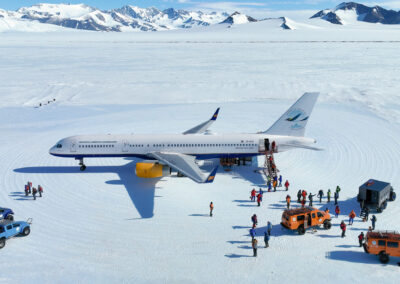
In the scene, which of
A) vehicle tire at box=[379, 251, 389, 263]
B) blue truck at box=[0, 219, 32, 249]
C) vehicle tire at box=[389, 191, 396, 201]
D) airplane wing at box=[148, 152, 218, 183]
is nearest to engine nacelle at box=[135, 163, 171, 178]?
airplane wing at box=[148, 152, 218, 183]

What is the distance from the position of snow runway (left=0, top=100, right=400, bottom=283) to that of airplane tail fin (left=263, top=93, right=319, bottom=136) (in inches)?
161

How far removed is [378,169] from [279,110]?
104ft

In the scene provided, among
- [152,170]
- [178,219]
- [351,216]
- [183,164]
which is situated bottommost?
[178,219]

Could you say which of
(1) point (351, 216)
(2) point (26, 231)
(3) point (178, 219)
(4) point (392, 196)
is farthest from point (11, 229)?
(4) point (392, 196)

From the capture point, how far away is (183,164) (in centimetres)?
3634

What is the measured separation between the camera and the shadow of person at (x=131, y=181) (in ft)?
111

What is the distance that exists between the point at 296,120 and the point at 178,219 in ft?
68.9

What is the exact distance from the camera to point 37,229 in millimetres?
29469

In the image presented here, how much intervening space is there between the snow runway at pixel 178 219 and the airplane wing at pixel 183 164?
2.61 m

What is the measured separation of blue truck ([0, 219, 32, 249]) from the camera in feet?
86.0

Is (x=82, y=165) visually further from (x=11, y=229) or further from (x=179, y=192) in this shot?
(x=11, y=229)

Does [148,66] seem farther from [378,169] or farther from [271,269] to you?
[271,269]

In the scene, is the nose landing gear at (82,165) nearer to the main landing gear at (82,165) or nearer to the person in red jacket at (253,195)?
the main landing gear at (82,165)

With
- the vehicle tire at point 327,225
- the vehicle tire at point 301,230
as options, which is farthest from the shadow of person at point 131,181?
the vehicle tire at point 327,225
